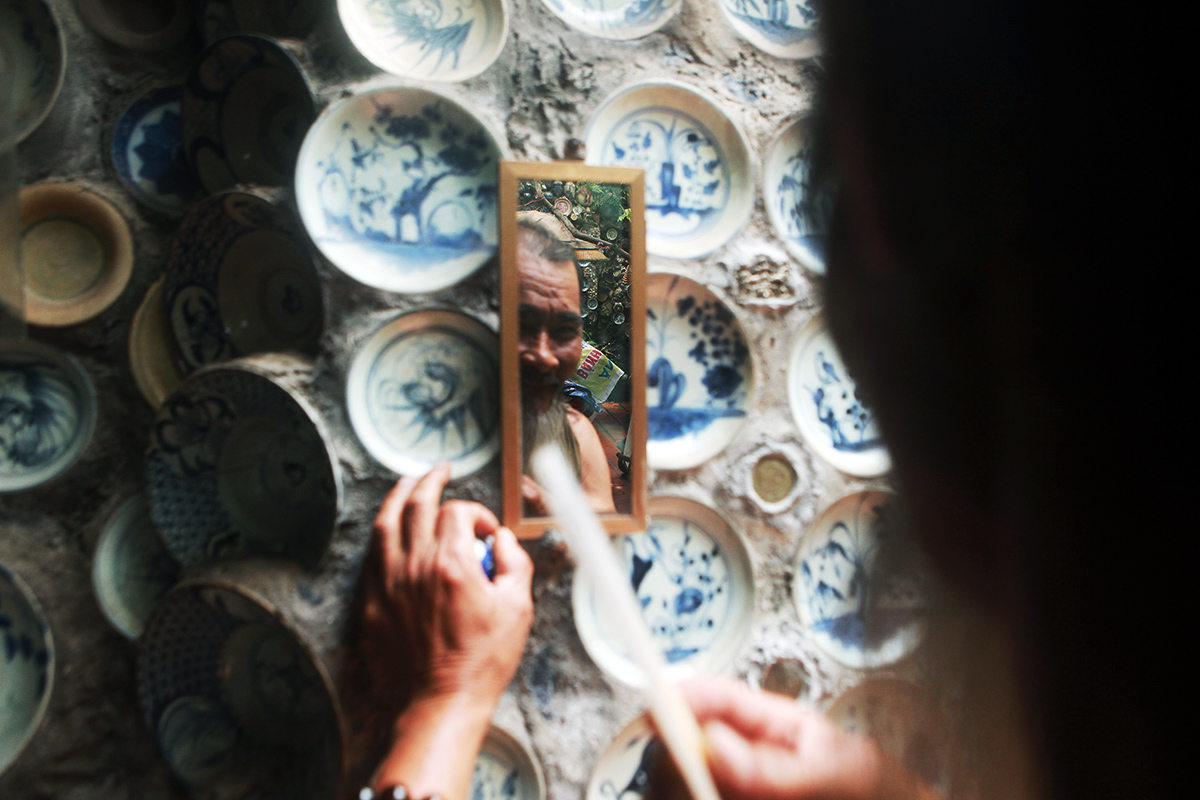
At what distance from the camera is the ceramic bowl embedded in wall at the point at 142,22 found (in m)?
0.86

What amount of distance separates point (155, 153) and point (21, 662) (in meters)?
0.68

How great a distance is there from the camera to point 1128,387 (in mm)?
184

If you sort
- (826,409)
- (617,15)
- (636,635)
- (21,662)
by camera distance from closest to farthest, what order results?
(636,635) → (21,662) → (617,15) → (826,409)

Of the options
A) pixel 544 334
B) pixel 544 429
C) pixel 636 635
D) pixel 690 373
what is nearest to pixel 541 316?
pixel 544 334

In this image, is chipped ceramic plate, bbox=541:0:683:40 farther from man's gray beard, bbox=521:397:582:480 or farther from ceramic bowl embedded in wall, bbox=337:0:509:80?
man's gray beard, bbox=521:397:582:480

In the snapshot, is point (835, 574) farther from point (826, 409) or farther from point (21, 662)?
point (21, 662)

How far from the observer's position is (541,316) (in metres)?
0.84

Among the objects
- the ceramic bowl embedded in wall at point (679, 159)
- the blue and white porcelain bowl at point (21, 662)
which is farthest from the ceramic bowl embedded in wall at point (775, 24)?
the blue and white porcelain bowl at point (21, 662)

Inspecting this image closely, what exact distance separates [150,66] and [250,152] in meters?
0.20

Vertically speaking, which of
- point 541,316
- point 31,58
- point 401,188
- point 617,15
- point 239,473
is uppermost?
point 617,15

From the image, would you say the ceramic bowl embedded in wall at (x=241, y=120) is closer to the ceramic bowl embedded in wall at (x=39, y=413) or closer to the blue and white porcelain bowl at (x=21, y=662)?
the ceramic bowl embedded in wall at (x=39, y=413)

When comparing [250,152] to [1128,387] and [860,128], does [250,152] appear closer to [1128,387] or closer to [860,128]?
[860,128]

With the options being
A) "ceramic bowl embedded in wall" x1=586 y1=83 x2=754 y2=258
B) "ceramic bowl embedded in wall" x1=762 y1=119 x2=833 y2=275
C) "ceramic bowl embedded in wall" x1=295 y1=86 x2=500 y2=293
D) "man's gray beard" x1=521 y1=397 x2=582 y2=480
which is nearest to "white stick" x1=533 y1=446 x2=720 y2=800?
"man's gray beard" x1=521 y1=397 x2=582 y2=480

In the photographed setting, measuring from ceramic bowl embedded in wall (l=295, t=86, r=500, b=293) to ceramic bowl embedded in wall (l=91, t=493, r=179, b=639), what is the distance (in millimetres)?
442
